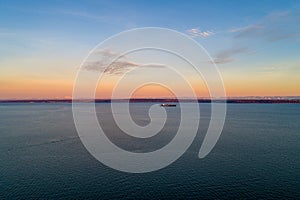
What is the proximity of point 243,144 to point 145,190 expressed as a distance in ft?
72.8

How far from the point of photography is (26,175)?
24094mm

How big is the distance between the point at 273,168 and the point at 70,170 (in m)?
22.4

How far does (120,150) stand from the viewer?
34.4m

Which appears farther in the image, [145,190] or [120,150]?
[120,150]

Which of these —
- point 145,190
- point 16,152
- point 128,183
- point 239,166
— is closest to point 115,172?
point 128,183

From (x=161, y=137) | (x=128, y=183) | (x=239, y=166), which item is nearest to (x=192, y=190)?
(x=128, y=183)

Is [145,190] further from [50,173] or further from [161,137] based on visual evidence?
[161,137]

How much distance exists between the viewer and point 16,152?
107 feet

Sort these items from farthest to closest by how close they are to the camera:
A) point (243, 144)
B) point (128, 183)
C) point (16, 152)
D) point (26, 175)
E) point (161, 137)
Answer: point (161, 137) < point (243, 144) < point (16, 152) < point (26, 175) < point (128, 183)

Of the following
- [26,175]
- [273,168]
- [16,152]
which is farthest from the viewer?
[16,152]

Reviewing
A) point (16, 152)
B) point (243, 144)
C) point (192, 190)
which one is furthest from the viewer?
point (243, 144)

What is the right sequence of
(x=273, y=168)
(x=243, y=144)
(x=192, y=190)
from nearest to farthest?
1. (x=192, y=190)
2. (x=273, y=168)
3. (x=243, y=144)

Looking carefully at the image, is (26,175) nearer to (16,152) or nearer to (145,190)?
(16,152)

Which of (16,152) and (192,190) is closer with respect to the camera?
(192,190)
